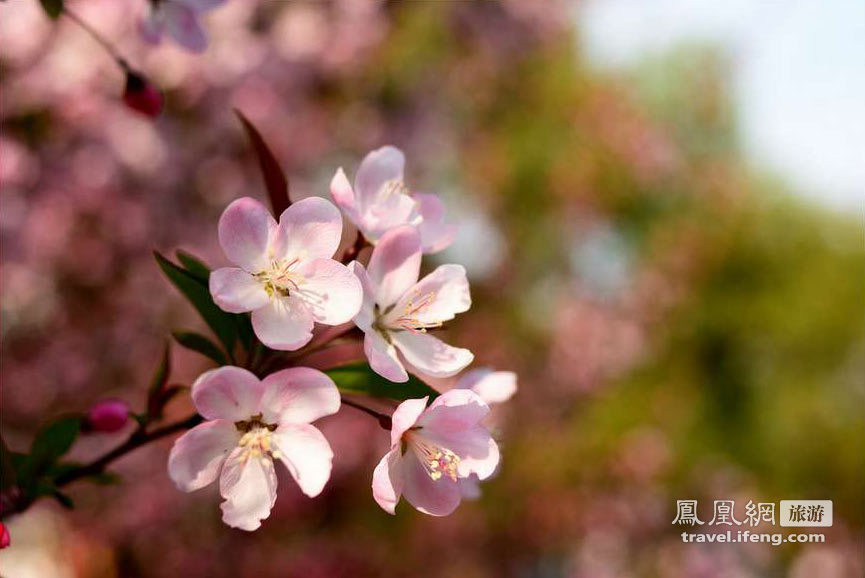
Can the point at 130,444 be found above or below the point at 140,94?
below

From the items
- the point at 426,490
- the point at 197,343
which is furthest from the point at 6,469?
the point at 426,490

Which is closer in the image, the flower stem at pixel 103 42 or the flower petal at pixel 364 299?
the flower petal at pixel 364 299

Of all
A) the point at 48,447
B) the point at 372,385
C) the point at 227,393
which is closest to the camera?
the point at 227,393

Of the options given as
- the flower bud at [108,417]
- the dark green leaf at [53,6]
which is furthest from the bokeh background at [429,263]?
the flower bud at [108,417]

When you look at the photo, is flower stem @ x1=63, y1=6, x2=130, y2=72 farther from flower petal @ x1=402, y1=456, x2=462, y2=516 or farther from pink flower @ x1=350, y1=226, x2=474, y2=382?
flower petal @ x1=402, y1=456, x2=462, y2=516

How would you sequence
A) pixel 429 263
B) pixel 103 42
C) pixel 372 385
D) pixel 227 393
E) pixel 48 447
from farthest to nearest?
1. pixel 429 263
2. pixel 103 42
3. pixel 48 447
4. pixel 372 385
5. pixel 227 393

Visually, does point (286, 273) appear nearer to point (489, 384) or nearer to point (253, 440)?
point (253, 440)

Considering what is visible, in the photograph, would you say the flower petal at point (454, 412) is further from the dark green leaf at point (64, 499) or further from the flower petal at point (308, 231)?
the dark green leaf at point (64, 499)
